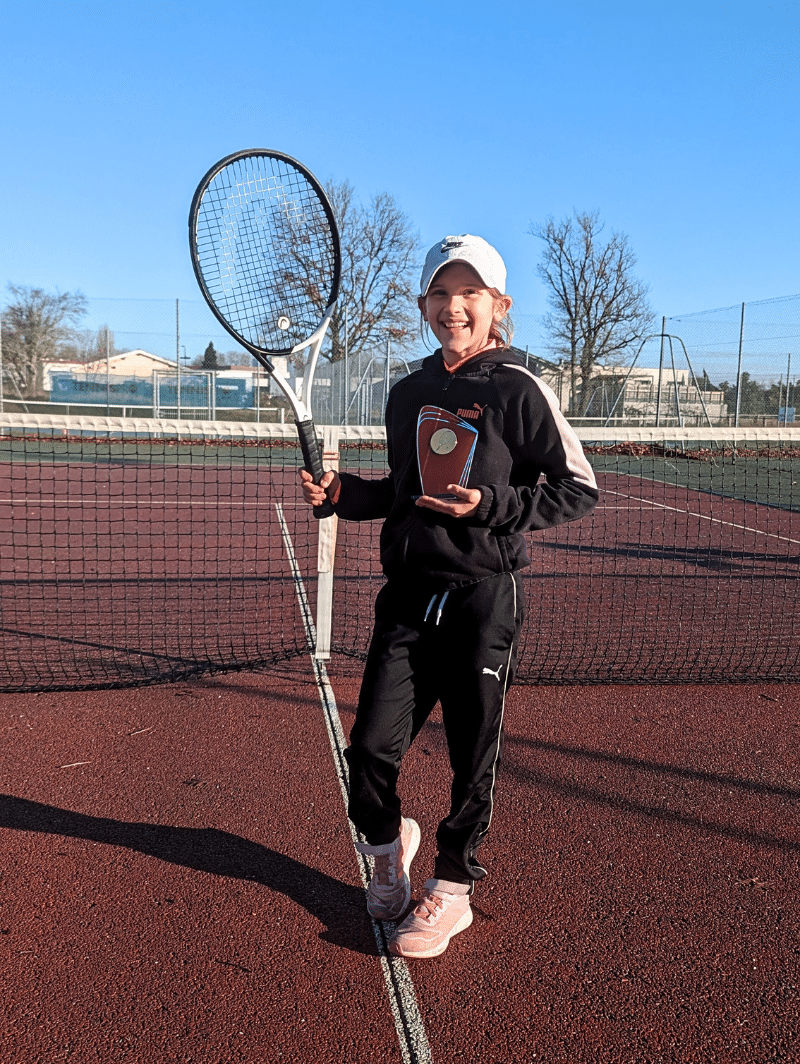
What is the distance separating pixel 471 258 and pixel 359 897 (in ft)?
6.48

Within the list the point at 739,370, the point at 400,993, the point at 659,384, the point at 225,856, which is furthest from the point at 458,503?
the point at 659,384

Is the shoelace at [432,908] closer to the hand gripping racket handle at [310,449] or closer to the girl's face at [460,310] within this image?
the hand gripping racket handle at [310,449]

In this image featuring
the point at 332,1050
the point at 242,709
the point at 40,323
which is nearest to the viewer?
the point at 332,1050

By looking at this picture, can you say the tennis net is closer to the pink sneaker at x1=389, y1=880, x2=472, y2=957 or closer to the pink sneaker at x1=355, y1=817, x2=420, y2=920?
the pink sneaker at x1=355, y1=817, x2=420, y2=920

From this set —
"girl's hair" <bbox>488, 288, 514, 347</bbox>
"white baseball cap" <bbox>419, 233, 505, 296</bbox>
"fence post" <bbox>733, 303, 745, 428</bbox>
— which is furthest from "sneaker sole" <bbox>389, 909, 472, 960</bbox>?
"fence post" <bbox>733, 303, 745, 428</bbox>

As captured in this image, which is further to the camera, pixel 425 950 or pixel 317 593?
pixel 317 593

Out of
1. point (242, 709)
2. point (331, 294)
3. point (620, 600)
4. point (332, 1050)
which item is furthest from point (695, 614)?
point (332, 1050)

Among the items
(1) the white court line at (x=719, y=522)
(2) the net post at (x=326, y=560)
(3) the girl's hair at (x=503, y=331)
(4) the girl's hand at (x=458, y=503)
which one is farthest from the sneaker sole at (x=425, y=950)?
(1) the white court line at (x=719, y=522)

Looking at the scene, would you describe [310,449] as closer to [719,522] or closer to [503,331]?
[503,331]

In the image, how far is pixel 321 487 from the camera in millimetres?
2711

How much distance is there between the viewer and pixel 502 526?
247 centimetres

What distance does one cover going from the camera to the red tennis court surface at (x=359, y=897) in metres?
2.30

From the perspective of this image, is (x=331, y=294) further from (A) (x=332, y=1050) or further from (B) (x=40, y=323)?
(B) (x=40, y=323)

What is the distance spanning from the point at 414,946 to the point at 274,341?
77.8 inches
